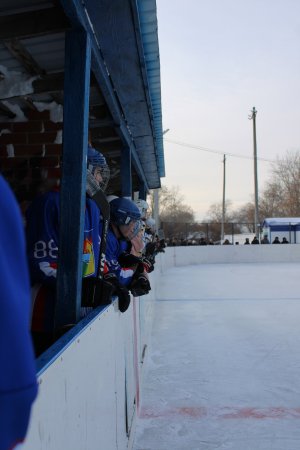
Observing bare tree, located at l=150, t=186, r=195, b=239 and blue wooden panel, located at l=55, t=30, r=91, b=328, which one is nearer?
blue wooden panel, located at l=55, t=30, r=91, b=328

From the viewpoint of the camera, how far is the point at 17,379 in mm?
584

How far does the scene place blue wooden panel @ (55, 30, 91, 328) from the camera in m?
2.11

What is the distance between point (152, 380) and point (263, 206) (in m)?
50.8

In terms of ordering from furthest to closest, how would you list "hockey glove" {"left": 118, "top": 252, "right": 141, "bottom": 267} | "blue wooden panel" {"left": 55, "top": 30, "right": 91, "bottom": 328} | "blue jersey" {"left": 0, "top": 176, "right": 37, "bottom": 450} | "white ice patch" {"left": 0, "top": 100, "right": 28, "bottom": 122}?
"white ice patch" {"left": 0, "top": 100, "right": 28, "bottom": 122}
"hockey glove" {"left": 118, "top": 252, "right": 141, "bottom": 267}
"blue wooden panel" {"left": 55, "top": 30, "right": 91, "bottom": 328}
"blue jersey" {"left": 0, "top": 176, "right": 37, "bottom": 450}

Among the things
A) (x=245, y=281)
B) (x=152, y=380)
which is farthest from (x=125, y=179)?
(x=245, y=281)

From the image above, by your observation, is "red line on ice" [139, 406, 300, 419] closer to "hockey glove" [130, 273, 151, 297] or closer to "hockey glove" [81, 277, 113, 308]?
"hockey glove" [130, 273, 151, 297]

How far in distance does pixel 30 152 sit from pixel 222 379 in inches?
101

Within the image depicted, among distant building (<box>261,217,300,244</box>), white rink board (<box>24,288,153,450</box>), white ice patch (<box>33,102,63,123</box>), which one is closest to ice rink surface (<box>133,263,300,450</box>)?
white rink board (<box>24,288,153,450</box>)

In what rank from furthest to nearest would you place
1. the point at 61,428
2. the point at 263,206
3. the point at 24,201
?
the point at 263,206, the point at 24,201, the point at 61,428

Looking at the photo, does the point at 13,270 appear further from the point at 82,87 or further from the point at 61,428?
the point at 82,87

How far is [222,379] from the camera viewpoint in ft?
13.1

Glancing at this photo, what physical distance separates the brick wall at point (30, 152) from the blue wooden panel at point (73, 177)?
1.30 meters

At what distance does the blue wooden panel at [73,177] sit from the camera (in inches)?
83.0

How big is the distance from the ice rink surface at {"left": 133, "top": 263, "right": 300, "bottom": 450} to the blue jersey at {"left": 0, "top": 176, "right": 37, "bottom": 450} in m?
2.37
